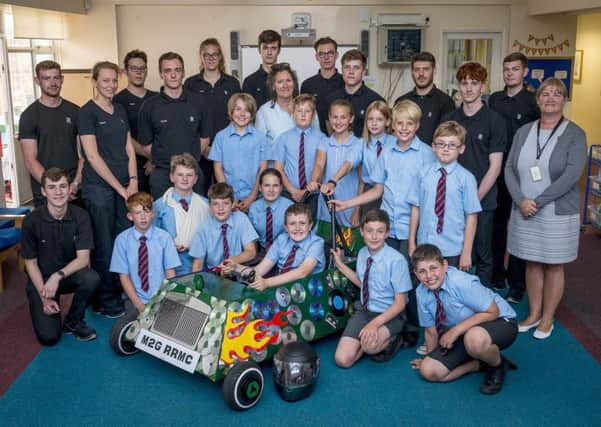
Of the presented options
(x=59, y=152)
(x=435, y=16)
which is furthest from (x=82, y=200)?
(x=435, y=16)

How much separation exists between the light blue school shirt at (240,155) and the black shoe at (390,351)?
1594 millimetres

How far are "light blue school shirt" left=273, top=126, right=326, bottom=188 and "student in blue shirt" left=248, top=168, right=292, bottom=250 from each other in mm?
252

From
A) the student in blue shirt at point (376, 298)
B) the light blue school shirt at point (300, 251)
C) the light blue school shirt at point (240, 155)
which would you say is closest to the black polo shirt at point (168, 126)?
the light blue school shirt at point (240, 155)

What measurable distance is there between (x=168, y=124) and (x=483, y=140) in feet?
7.32

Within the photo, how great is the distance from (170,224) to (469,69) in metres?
2.25

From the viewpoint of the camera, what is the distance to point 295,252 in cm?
409

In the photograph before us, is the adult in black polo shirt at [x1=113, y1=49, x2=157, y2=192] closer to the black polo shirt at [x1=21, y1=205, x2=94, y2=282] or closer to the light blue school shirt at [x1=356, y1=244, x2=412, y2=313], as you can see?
the black polo shirt at [x1=21, y1=205, x2=94, y2=282]

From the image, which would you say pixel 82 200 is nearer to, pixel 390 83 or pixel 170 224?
pixel 170 224

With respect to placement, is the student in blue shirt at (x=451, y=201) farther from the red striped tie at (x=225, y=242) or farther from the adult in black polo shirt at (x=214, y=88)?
the adult in black polo shirt at (x=214, y=88)

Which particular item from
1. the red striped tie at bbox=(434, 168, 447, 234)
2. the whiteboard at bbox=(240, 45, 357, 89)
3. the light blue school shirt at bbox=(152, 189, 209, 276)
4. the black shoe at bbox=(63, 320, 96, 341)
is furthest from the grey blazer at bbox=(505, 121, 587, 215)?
the whiteboard at bbox=(240, 45, 357, 89)

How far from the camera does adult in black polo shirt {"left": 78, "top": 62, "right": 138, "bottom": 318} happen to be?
4.55 meters

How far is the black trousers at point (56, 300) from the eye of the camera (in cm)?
421

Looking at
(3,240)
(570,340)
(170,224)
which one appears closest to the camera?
(570,340)

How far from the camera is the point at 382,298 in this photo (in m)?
3.93
